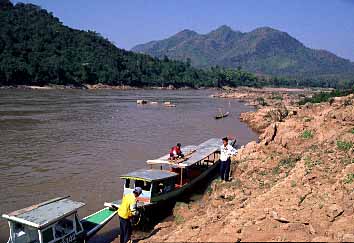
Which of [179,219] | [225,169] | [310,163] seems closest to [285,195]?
[310,163]

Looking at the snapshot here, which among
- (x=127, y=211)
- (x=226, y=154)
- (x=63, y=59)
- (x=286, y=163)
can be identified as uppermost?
(x=63, y=59)

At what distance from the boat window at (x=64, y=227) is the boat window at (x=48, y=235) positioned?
0.23 m

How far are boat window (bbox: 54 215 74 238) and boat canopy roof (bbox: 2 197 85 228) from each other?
29 cm

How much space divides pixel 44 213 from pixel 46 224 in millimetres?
607

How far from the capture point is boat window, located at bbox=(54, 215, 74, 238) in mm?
11047

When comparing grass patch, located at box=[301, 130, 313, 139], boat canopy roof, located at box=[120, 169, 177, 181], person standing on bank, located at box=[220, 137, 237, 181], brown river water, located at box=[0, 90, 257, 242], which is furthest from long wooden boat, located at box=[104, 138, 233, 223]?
grass patch, located at box=[301, 130, 313, 139]

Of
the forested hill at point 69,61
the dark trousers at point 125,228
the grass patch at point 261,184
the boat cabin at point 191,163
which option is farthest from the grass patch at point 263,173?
the forested hill at point 69,61

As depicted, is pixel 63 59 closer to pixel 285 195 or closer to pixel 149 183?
pixel 149 183

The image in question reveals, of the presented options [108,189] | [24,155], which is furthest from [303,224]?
[24,155]

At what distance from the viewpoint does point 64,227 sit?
11367 millimetres

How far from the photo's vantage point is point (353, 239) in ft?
23.1

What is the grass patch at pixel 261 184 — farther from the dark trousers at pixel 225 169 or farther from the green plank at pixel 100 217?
the green plank at pixel 100 217

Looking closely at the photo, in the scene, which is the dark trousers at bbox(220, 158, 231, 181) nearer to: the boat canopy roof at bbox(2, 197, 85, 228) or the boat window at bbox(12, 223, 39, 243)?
the boat canopy roof at bbox(2, 197, 85, 228)

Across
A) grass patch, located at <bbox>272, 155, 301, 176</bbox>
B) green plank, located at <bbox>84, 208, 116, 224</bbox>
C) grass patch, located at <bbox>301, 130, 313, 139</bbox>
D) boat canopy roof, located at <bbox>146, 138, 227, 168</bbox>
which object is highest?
grass patch, located at <bbox>301, 130, 313, 139</bbox>
